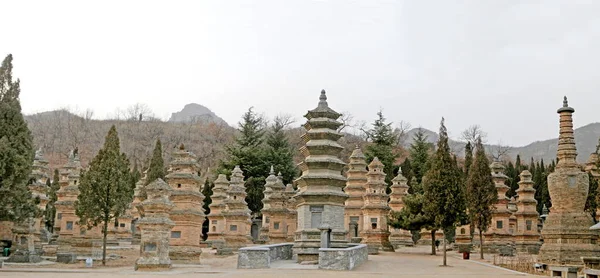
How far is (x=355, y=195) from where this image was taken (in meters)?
51.5

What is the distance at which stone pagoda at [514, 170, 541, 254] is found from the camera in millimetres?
47219

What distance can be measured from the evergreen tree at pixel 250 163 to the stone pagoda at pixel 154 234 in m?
34.7

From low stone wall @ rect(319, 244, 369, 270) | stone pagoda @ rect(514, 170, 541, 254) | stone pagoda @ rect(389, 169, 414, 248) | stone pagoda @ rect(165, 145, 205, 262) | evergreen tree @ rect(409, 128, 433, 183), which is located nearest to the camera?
low stone wall @ rect(319, 244, 369, 270)

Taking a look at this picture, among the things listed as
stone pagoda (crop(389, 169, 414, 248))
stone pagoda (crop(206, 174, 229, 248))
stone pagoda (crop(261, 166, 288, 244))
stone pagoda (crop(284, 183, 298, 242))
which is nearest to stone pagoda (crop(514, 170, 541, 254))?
stone pagoda (crop(389, 169, 414, 248))

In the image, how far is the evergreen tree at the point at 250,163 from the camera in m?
61.9

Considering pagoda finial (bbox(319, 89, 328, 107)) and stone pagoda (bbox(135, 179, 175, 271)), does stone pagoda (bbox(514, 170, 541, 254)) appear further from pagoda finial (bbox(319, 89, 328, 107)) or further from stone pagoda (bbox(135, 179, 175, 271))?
stone pagoda (bbox(135, 179, 175, 271))

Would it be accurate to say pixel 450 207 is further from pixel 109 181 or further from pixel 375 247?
pixel 109 181

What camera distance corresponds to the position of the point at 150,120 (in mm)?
121750

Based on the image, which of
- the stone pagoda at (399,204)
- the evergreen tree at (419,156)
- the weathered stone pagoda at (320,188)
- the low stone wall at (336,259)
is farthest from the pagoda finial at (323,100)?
the evergreen tree at (419,156)

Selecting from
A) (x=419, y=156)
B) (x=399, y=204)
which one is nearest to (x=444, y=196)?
(x=399, y=204)

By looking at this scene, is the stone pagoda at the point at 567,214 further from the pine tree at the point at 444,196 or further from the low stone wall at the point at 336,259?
the low stone wall at the point at 336,259

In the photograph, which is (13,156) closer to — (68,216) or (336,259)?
(68,216)

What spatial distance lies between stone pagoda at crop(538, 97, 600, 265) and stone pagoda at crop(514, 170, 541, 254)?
726 inches

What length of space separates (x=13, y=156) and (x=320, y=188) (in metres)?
15.9
